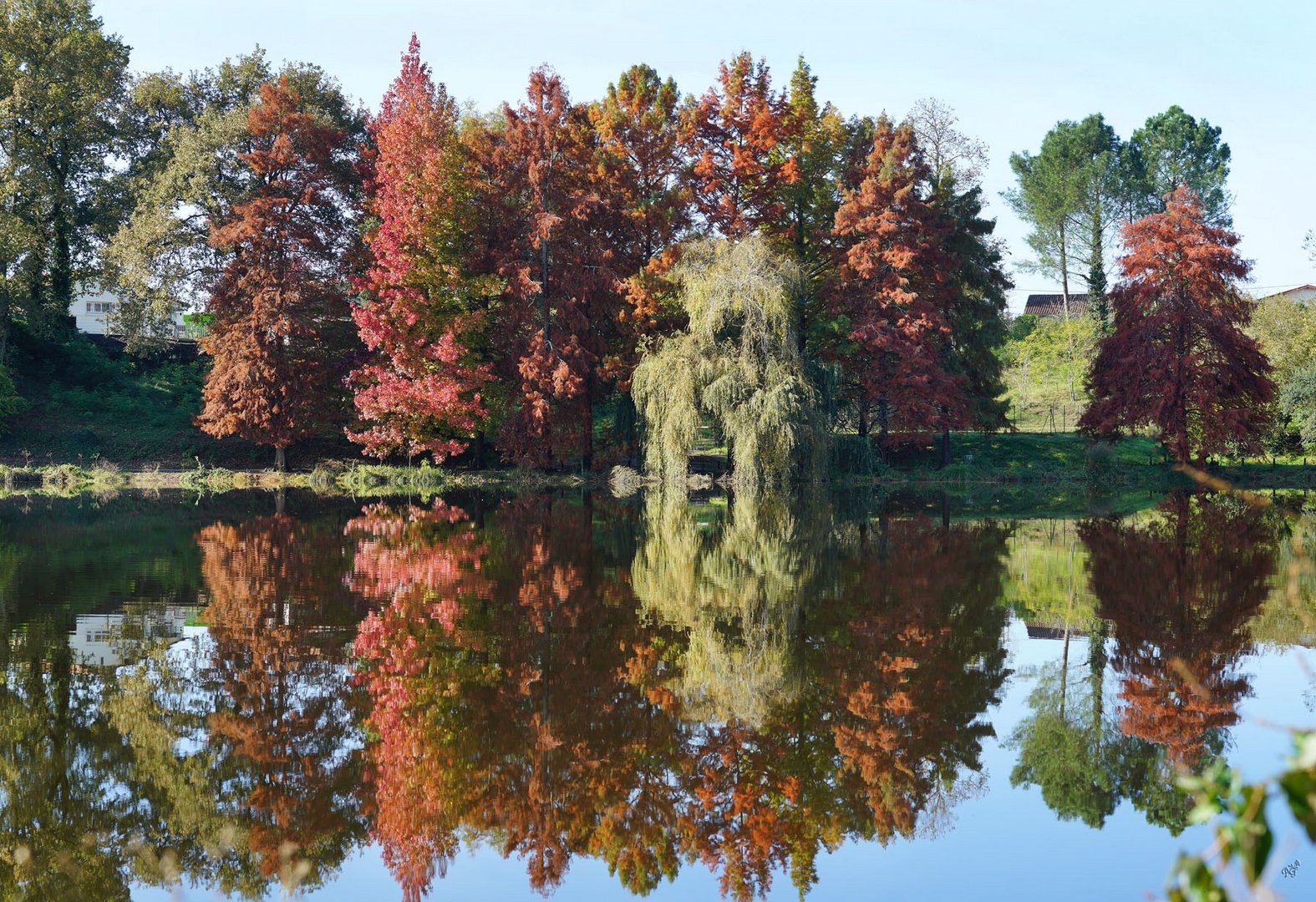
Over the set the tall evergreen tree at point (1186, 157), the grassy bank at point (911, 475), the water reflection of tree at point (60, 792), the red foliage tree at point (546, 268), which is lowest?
the water reflection of tree at point (60, 792)

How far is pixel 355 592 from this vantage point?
13.3m

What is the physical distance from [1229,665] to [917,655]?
8.29 ft

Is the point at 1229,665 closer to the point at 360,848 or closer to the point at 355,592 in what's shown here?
the point at 360,848

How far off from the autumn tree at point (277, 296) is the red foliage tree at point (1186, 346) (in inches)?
936

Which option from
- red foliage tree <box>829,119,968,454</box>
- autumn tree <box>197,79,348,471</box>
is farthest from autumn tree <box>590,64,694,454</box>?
autumn tree <box>197,79,348,471</box>

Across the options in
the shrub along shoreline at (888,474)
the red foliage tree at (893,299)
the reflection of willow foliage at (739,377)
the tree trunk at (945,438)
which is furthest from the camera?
the tree trunk at (945,438)

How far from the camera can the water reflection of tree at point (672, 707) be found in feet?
20.6

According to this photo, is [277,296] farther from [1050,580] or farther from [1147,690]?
[1147,690]

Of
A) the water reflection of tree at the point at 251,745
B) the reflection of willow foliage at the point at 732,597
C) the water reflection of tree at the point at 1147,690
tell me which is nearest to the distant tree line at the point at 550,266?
the reflection of willow foliage at the point at 732,597

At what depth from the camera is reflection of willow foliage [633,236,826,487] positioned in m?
29.8

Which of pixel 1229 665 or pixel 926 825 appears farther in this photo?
pixel 1229 665

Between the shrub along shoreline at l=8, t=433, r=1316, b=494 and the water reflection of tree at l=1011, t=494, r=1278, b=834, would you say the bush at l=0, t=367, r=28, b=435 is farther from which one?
the water reflection of tree at l=1011, t=494, r=1278, b=834

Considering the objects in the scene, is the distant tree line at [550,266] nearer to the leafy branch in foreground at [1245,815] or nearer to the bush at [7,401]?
the bush at [7,401]

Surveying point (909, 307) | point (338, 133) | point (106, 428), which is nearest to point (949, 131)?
point (909, 307)
